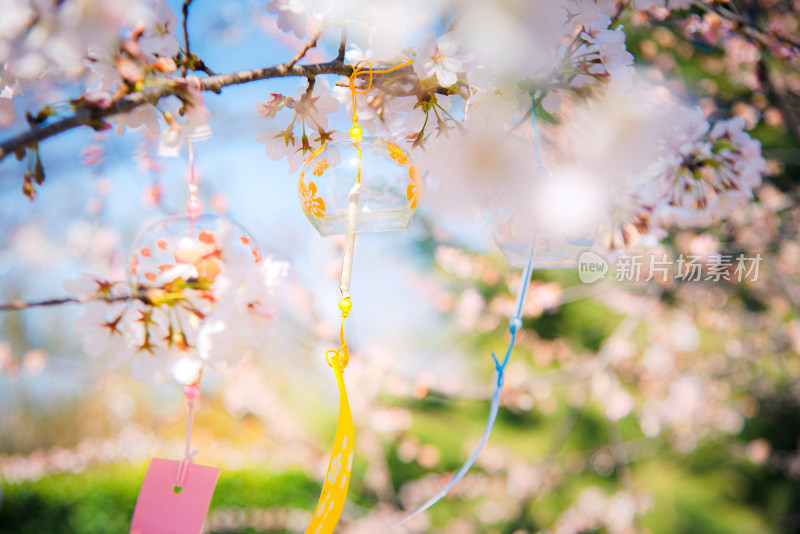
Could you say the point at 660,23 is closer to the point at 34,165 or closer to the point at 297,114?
the point at 297,114

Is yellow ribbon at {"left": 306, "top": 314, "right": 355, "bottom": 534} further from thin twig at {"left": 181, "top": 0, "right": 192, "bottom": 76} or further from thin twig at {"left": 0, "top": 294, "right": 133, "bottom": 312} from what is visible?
thin twig at {"left": 181, "top": 0, "right": 192, "bottom": 76}

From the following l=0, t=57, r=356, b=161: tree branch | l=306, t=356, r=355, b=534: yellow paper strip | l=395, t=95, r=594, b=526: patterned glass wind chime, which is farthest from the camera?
l=395, t=95, r=594, b=526: patterned glass wind chime

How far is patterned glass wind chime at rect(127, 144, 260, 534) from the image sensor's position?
0.55 m

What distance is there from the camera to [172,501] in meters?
0.59

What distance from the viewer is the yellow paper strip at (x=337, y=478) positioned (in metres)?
0.55

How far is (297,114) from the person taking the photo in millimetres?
635

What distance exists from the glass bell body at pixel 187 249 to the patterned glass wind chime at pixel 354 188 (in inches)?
4.3

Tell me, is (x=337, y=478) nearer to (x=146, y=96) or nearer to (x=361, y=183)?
(x=361, y=183)

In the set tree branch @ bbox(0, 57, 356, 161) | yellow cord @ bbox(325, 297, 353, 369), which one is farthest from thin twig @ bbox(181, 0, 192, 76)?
yellow cord @ bbox(325, 297, 353, 369)

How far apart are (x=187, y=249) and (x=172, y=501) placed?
310 millimetres

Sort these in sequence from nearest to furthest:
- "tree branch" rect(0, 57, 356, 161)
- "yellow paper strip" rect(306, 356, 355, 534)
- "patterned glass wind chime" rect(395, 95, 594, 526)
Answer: "tree branch" rect(0, 57, 356, 161) < "yellow paper strip" rect(306, 356, 355, 534) < "patterned glass wind chime" rect(395, 95, 594, 526)

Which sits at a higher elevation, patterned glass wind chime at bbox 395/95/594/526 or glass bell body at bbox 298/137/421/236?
glass bell body at bbox 298/137/421/236

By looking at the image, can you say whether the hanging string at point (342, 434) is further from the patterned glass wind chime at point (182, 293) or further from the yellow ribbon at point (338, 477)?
the patterned glass wind chime at point (182, 293)

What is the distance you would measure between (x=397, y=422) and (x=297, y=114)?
2.59 m
